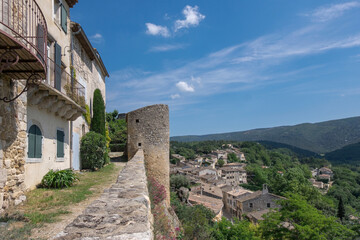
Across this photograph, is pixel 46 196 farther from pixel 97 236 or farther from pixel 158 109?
pixel 158 109

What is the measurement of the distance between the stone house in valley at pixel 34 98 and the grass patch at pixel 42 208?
0.44 metres

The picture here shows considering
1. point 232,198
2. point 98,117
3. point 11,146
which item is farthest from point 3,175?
point 232,198

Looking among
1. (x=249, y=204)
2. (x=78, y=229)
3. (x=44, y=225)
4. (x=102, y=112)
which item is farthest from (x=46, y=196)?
(x=249, y=204)

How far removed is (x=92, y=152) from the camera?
1366 cm

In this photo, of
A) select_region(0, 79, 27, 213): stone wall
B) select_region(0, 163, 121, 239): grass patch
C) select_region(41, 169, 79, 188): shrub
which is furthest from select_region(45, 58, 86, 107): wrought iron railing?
select_region(0, 163, 121, 239): grass patch

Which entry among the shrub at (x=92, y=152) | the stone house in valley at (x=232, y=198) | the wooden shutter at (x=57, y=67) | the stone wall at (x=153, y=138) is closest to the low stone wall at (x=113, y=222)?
the wooden shutter at (x=57, y=67)

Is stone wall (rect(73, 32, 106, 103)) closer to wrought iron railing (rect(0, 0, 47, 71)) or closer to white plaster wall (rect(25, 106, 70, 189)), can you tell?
white plaster wall (rect(25, 106, 70, 189))

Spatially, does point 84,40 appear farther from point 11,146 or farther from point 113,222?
point 113,222

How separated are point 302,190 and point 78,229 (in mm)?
58274

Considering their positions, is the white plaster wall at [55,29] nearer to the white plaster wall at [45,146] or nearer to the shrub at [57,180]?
the white plaster wall at [45,146]

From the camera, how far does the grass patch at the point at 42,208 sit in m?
4.24

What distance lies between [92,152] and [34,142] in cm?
576

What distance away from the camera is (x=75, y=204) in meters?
6.32

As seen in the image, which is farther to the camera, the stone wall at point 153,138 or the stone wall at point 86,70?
the stone wall at point 153,138
